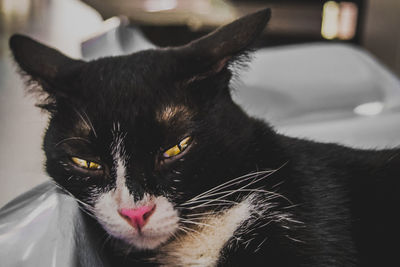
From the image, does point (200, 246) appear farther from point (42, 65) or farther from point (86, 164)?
point (42, 65)

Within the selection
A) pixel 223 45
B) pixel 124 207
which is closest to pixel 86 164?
pixel 124 207

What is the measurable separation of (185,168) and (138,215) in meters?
0.08

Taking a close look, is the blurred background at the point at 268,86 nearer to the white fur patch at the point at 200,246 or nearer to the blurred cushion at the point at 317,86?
the blurred cushion at the point at 317,86

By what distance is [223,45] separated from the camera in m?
0.59

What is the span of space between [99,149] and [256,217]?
0.22 metres

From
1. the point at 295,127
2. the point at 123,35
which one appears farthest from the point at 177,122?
the point at 123,35

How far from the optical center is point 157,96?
598 millimetres

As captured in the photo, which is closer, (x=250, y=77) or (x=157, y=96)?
(x=157, y=96)

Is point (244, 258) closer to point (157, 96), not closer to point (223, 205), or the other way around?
point (223, 205)

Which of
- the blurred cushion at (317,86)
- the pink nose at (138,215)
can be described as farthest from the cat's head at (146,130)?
the blurred cushion at (317,86)

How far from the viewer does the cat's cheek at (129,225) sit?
568mm

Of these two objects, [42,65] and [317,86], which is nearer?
[42,65]

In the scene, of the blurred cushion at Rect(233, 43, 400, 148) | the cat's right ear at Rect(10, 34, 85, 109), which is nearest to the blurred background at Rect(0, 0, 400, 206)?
the blurred cushion at Rect(233, 43, 400, 148)

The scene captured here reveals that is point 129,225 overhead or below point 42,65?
below
